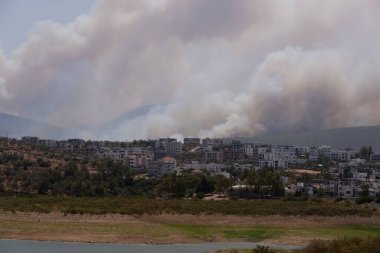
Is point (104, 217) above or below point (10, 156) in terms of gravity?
below

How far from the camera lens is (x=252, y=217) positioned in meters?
89.2

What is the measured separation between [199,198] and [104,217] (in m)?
31.7

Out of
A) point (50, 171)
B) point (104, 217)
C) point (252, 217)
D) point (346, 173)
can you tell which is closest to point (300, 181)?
point (346, 173)

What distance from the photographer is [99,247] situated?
201 ft

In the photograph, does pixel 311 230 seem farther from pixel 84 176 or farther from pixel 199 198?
pixel 84 176

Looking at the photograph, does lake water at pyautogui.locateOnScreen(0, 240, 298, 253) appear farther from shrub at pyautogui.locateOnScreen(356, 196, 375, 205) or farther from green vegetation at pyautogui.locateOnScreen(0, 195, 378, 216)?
shrub at pyautogui.locateOnScreen(356, 196, 375, 205)

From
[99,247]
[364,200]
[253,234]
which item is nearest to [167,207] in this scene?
[253,234]

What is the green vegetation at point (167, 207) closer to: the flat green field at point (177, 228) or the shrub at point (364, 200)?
the flat green field at point (177, 228)

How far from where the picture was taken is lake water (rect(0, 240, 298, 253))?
5788cm

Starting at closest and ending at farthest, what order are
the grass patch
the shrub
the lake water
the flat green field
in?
1. the lake water
2. the flat green field
3. the grass patch
4. the shrub

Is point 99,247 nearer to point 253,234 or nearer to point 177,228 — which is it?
point 177,228

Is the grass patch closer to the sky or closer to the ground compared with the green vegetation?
closer to the ground

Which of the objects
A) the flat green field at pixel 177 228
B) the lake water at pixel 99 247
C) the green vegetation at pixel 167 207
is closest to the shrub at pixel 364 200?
the green vegetation at pixel 167 207

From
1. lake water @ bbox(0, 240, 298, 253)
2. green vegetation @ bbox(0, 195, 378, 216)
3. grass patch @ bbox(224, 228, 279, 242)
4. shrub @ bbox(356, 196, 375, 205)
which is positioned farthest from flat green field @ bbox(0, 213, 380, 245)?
shrub @ bbox(356, 196, 375, 205)
